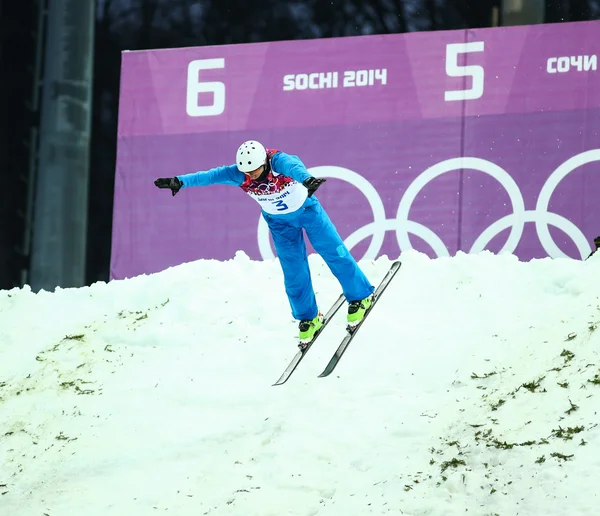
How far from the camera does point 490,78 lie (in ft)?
36.8

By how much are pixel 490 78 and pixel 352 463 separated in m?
5.43

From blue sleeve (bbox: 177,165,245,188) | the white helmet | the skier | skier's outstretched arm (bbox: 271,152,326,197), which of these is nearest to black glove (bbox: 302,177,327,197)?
skier's outstretched arm (bbox: 271,152,326,197)

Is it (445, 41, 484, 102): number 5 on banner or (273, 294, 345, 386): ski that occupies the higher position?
(445, 41, 484, 102): number 5 on banner

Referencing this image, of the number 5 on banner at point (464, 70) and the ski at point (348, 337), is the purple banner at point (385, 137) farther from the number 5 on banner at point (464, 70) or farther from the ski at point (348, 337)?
the ski at point (348, 337)

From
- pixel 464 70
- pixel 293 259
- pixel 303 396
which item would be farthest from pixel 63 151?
pixel 303 396

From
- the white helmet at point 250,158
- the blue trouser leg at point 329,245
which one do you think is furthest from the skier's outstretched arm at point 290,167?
the blue trouser leg at point 329,245

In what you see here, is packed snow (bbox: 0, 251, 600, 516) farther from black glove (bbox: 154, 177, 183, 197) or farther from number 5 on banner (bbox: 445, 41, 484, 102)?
number 5 on banner (bbox: 445, 41, 484, 102)

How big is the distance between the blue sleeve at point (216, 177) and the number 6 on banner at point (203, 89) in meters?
3.67

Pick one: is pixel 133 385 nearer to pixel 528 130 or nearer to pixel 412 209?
pixel 412 209

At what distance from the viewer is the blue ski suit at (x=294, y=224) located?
8.23m

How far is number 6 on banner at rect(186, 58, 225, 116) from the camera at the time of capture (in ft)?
39.1

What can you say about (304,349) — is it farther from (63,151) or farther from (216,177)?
(63,151)

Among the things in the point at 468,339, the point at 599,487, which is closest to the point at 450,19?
the point at 468,339

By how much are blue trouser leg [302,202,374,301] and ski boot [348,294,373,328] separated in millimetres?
132
